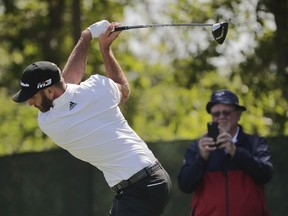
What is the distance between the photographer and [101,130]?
5.92 meters

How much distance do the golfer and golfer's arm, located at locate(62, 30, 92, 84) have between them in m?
0.32

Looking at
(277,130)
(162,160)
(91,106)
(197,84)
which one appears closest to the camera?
(91,106)

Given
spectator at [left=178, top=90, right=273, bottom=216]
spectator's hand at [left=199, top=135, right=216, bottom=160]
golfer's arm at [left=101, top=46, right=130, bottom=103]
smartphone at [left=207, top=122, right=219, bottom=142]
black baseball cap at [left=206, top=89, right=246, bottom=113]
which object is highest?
golfer's arm at [left=101, top=46, right=130, bottom=103]

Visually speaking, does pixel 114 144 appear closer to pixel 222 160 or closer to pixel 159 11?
pixel 222 160

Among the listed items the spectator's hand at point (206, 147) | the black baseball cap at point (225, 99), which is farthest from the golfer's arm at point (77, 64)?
the black baseball cap at point (225, 99)

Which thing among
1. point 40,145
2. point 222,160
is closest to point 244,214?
point 222,160

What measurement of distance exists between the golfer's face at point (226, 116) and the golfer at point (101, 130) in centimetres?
118

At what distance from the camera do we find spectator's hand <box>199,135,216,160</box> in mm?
6809

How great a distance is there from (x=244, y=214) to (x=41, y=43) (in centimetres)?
706

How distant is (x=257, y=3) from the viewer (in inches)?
359

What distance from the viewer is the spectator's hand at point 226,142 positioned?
22.1 feet

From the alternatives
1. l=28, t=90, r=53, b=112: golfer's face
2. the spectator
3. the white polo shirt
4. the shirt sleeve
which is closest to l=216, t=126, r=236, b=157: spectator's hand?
the spectator

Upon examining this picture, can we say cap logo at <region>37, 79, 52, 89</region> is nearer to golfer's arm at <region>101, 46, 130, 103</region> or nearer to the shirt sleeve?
golfer's arm at <region>101, 46, 130, 103</region>

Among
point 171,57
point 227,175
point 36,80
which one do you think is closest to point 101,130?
point 36,80
